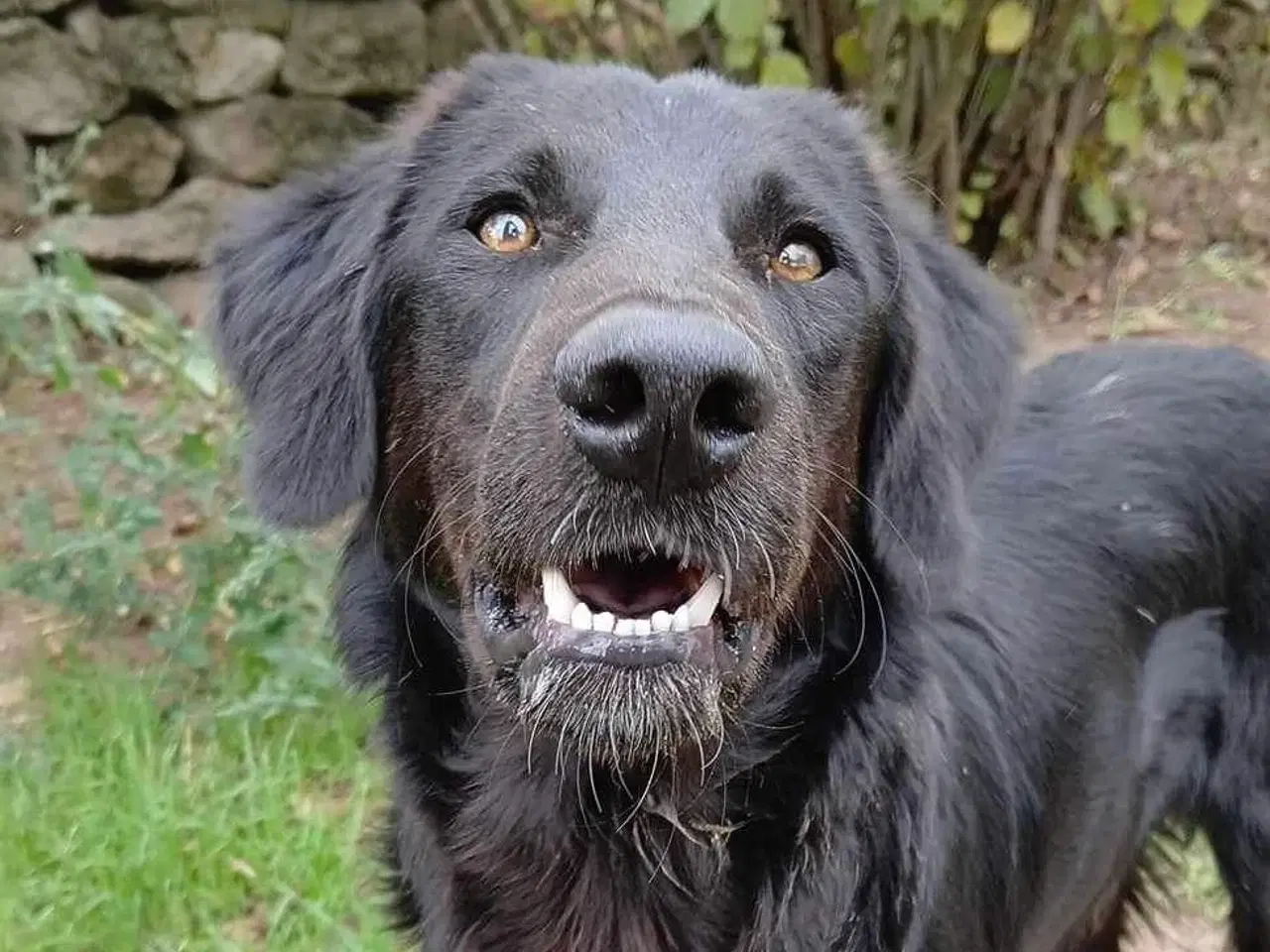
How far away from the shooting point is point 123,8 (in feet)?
19.3

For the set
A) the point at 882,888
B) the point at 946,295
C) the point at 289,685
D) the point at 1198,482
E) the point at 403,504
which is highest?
the point at 946,295

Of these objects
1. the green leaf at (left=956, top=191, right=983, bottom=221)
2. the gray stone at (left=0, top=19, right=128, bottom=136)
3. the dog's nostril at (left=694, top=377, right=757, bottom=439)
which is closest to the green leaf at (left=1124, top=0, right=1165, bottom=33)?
the green leaf at (left=956, top=191, right=983, bottom=221)

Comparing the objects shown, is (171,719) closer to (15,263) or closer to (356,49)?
(15,263)

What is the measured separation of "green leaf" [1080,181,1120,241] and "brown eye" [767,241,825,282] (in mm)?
4787

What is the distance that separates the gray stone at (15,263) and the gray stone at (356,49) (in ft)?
4.35

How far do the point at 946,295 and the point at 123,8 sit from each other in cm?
446

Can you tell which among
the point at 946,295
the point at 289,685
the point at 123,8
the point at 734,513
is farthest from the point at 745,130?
the point at 123,8

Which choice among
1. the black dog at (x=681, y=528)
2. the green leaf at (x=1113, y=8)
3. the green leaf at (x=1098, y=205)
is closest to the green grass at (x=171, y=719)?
the black dog at (x=681, y=528)

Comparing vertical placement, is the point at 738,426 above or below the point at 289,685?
above

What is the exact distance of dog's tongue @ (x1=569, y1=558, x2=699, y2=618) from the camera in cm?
195

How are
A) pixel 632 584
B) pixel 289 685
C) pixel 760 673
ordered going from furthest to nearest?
pixel 289 685 → pixel 760 673 → pixel 632 584

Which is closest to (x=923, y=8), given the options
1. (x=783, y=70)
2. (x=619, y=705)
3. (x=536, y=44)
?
(x=783, y=70)

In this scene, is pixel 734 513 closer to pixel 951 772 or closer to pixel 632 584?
pixel 632 584

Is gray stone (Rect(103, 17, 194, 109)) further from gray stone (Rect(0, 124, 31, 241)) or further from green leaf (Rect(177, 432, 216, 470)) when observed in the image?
green leaf (Rect(177, 432, 216, 470))
